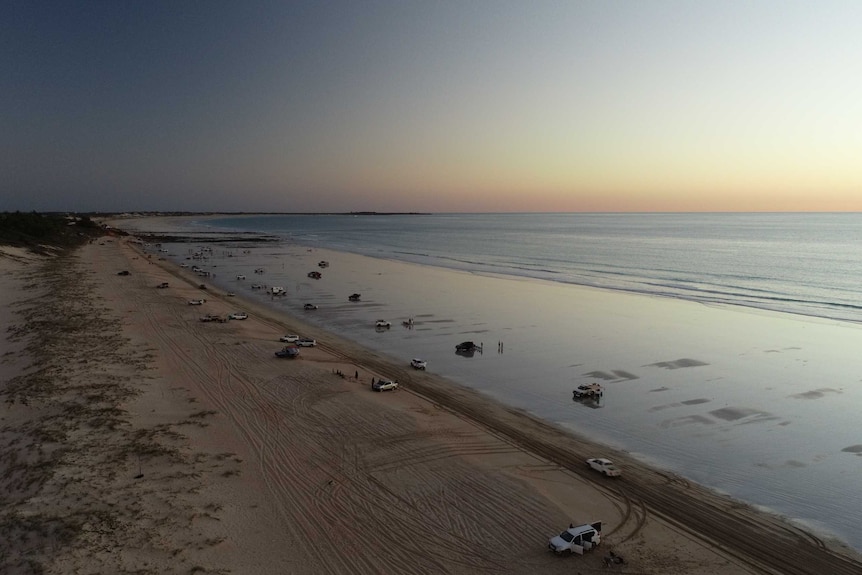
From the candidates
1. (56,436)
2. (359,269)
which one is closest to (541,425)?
(56,436)

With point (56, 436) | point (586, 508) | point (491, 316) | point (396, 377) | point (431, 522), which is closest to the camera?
point (431, 522)

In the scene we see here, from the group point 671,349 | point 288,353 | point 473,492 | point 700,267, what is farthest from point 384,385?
point 700,267

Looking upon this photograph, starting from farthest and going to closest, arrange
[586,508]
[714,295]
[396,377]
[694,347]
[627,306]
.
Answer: [714,295]
[627,306]
[694,347]
[396,377]
[586,508]

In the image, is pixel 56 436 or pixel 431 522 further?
pixel 56 436

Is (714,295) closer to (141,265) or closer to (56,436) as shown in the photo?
(56,436)

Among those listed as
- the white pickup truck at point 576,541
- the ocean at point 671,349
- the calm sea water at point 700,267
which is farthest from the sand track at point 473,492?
the calm sea water at point 700,267

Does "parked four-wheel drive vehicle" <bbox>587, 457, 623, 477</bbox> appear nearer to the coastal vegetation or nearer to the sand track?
the sand track

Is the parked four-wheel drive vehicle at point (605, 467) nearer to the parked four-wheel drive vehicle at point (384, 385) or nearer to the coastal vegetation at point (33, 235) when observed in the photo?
the parked four-wheel drive vehicle at point (384, 385)

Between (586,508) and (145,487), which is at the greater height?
(145,487)

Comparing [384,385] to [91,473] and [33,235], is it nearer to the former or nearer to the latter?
[91,473]
